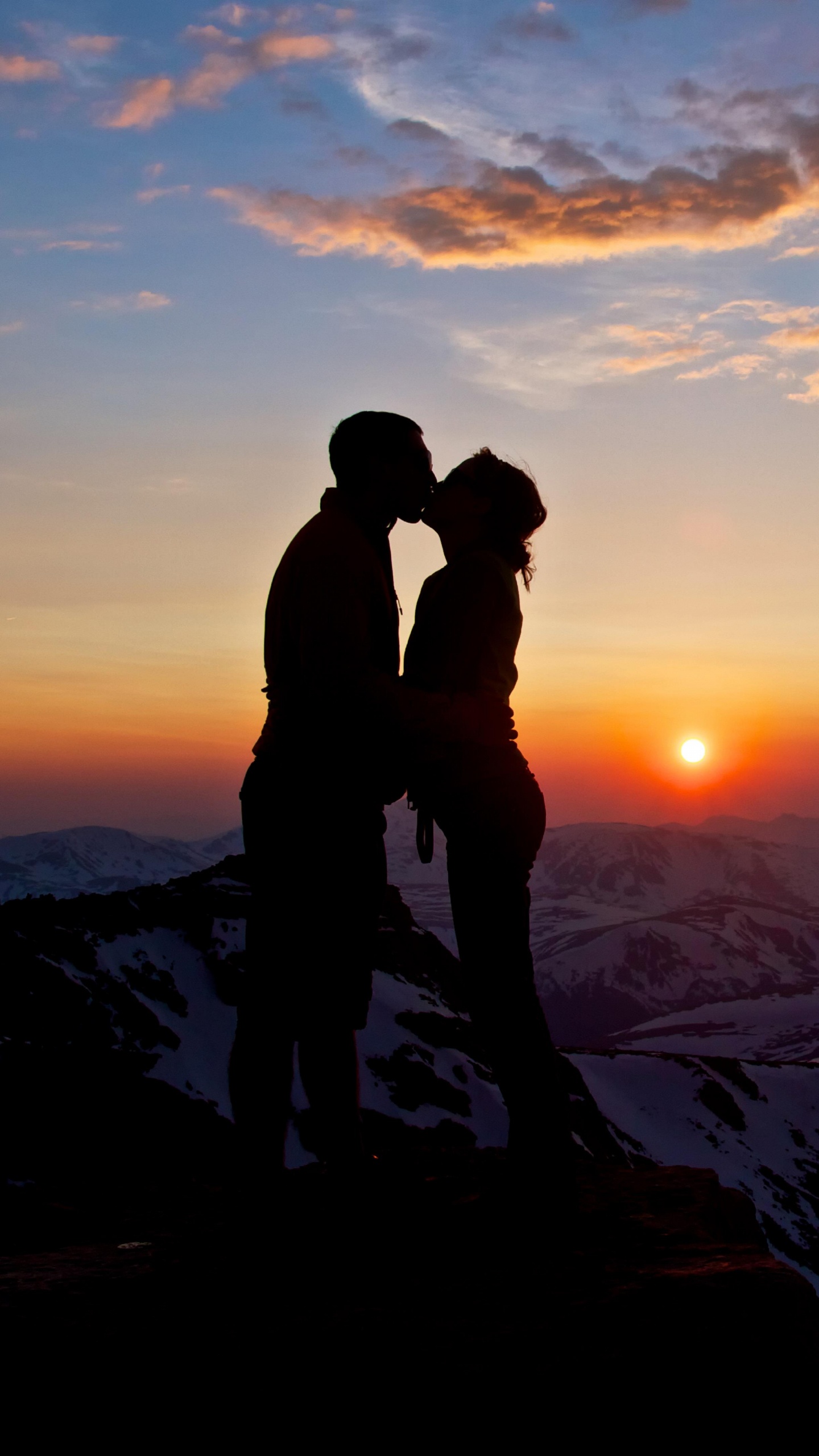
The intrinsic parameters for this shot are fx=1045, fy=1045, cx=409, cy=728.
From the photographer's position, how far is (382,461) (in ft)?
A: 18.2

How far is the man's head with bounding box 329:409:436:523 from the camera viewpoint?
18.1 feet

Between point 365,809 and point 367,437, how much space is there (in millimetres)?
1968

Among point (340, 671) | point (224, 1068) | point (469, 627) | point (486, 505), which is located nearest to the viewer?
point (340, 671)

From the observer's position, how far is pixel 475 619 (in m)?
5.52

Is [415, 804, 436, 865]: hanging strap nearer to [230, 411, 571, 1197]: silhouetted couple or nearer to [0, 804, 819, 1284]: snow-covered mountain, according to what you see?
[230, 411, 571, 1197]: silhouetted couple

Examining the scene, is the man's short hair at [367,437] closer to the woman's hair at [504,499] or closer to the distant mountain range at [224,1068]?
the woman's hair at [504,499]

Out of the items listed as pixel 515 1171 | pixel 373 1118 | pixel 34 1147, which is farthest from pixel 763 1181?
pixel 515 1171

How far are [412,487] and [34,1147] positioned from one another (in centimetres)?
4259

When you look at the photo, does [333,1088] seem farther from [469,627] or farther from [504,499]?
[504,499]

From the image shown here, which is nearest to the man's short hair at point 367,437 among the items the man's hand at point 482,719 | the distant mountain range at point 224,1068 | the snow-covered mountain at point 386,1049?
the man's hand at point 482,719

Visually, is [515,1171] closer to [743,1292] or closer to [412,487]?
[743,1292]

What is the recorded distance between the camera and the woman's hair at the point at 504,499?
19.2 ft

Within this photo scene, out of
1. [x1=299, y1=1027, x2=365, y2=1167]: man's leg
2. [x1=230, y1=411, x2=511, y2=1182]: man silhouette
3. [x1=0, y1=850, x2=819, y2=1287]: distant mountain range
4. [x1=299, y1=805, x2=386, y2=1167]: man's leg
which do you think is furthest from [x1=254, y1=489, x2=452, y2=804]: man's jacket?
[x1=0, y1=850, x2=819, y2=1287]: distant mountain range

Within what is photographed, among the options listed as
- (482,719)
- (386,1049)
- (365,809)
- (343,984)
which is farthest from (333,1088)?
(386,1049)
